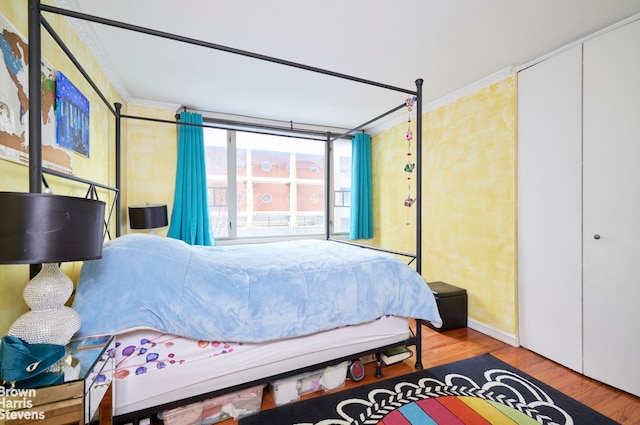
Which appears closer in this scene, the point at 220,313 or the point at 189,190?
the point at 220,313

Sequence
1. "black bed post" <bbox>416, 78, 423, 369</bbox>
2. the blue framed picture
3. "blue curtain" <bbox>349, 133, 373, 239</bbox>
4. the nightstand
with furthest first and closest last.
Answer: "blue curtain" <bbox>349, 133, 373, 239</bbox> < "black bed post" <bbox>416, 78, 423, 369</bbox> < the blue framed picture < the nightstand

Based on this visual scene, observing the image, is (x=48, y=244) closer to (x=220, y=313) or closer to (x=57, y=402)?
(x=57, y=402)

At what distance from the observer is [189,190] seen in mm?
3328

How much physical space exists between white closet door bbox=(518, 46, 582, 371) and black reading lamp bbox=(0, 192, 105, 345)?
3076mm

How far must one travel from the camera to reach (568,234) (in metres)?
2.22

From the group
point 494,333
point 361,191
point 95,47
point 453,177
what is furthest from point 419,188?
point 95,47

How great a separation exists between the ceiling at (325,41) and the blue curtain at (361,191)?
1284 mm

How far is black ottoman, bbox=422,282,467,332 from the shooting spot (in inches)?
111

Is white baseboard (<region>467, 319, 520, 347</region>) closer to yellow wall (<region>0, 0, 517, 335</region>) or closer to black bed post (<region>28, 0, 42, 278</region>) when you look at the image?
yellow wall (<region>0, 0, 517, 335</region>)

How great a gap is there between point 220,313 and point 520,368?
7.80 feet

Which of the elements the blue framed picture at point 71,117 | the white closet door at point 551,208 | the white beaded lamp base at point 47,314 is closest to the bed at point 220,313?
the white beaded lamp base at point 47,314

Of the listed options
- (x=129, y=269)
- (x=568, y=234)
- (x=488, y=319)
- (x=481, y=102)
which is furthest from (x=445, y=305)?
(x=129, y=269)

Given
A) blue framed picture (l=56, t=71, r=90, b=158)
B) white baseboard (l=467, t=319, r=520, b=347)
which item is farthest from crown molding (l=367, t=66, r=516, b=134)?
blue framed picture (l=56, t=71, r=90, b=158)

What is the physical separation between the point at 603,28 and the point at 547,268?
6.05 feet
